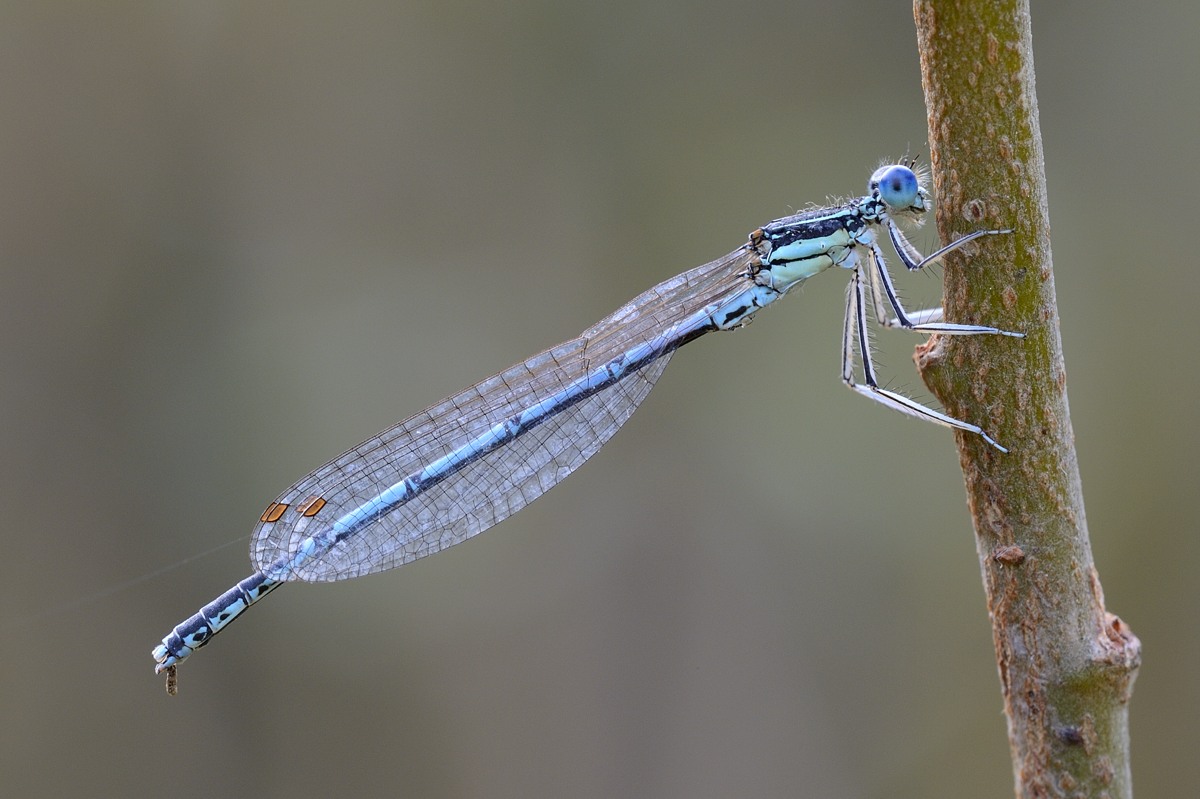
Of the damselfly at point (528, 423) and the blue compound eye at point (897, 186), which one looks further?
the damselfly at point (528, 423)

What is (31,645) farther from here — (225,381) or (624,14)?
(624,14)

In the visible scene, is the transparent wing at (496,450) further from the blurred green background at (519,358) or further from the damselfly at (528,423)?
the blurred green background at (519,358)

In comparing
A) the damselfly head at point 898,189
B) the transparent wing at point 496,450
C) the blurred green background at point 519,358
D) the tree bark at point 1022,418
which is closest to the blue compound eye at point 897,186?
the damselfly head at point 898,189

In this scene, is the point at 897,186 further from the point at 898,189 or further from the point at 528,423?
the point at 528,423

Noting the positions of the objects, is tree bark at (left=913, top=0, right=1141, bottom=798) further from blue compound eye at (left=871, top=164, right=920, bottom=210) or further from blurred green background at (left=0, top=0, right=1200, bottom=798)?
blurred green background at (left=0, top=0, right=1200, bottom=798)

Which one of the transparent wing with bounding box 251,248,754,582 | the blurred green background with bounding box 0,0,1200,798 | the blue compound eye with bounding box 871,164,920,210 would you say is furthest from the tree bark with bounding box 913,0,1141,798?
the blurred green background with bounding box 0,0,1200,798

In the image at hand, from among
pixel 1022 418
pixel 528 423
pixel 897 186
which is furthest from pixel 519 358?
pixel 1022 418
